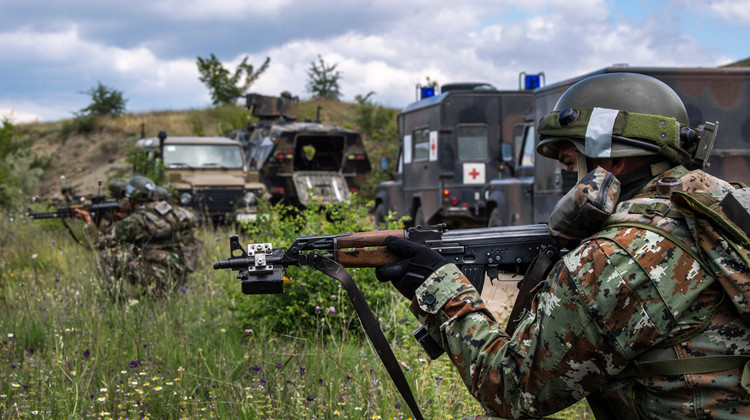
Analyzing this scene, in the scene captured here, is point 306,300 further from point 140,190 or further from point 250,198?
point 250,198

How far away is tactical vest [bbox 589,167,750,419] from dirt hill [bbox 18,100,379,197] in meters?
28.8

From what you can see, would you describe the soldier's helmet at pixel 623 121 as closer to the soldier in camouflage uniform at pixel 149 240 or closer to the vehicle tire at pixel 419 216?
the soldier in camouflage uniform at pixel 149 240

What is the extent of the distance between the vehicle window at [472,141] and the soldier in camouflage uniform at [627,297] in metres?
10.2

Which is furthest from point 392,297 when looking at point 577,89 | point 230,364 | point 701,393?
point 701,393

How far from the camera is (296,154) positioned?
18172 mm

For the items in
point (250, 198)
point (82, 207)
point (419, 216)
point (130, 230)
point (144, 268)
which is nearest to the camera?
point (144, 268)

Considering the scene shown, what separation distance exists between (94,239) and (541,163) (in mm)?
5321

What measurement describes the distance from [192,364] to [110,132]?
1301 inches

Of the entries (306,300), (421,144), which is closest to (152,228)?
(306,300)

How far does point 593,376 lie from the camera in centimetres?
195

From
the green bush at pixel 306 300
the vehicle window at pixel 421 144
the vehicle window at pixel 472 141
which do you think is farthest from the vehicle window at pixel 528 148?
the green bush at pixel 306 300

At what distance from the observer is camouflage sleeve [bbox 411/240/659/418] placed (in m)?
1.86

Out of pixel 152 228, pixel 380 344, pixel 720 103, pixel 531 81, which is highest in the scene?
pixel 531 81

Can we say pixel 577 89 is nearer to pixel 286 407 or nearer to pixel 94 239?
pixel 286 407
